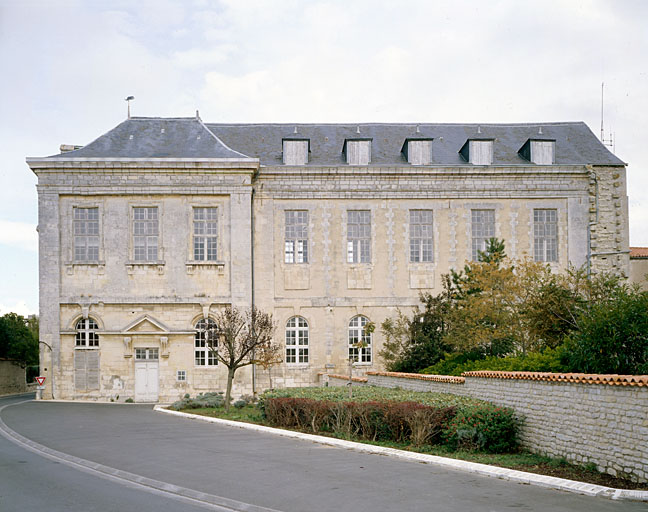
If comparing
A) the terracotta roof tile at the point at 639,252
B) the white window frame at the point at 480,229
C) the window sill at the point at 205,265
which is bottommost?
the window sill at the point at 205,265

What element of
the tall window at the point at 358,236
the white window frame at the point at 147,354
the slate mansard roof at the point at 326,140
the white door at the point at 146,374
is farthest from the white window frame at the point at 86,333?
the tall window at the point at 358,236

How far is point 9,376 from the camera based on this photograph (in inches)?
1703

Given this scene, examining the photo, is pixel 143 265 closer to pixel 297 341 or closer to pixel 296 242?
pixel 296 242

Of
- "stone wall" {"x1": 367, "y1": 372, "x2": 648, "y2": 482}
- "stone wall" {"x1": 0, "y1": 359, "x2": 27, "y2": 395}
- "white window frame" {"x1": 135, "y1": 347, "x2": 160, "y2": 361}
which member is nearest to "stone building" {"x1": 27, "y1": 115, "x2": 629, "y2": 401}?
"white window frame" {"x1": 135, "y1": 347, "x2": 160, "y2": 361}

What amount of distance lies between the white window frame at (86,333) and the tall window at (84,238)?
9.74 ft

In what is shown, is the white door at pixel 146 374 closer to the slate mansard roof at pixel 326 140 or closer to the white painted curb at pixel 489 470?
the slate mansard roof at pixel 326 140

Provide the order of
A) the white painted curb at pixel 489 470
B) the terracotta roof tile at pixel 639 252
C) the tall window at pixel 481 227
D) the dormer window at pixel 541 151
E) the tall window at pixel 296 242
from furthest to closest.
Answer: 1. the terracotta roof tile at pixel 639 252
2. the dormer window at pixel 541 151
3. the tall window at pixel 481 227
4. the tall window at pixel 296 242
5. the white painted curb at pixel 489 470

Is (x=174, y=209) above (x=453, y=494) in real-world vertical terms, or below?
above

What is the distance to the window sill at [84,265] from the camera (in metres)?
32.8

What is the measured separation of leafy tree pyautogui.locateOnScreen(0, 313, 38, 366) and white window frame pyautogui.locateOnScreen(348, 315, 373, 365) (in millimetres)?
21866

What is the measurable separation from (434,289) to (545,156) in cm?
898

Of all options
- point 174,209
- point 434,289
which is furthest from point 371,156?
point 174,209

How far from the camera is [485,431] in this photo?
15.3m

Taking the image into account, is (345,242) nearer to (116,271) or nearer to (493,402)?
(116,271)
